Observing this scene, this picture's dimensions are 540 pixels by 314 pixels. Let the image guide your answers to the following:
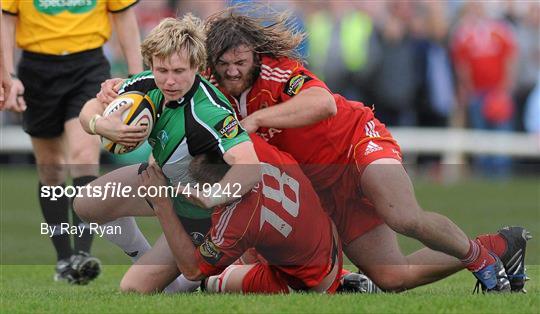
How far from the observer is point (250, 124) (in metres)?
7.73

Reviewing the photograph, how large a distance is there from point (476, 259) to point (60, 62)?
3543 millimetres

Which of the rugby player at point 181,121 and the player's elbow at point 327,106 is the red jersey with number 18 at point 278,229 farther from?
the player's elbow at point 327,106

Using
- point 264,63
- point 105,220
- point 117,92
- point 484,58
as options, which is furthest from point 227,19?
point 484,58

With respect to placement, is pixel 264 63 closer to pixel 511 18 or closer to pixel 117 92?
pixel 117 92

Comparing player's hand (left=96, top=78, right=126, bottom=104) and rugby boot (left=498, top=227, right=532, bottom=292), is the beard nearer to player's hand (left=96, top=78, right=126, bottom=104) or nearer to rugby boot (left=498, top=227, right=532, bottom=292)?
player's hand (left=96, top=78, right=126, bottom=104)

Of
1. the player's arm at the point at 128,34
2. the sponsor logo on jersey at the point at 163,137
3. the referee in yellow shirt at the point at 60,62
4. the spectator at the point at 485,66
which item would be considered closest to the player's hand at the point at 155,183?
the sponsor logo on jersey at the point at 163,137

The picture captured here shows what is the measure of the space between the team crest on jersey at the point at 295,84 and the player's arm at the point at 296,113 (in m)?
0.08

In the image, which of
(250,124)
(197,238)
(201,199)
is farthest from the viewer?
(250,124)

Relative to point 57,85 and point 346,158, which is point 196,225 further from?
point 57,85

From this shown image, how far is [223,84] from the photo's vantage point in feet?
25.8

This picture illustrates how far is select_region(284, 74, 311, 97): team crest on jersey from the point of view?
7.97 m

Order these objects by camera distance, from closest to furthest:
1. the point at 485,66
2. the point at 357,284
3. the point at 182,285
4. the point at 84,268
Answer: the point at 182,285 < the point at 357,284 < the point at 84,268 < the point at 485,66

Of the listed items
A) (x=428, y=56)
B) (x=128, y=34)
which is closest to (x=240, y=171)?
(x=128, y=34)

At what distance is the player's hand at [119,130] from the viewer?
7.21m
